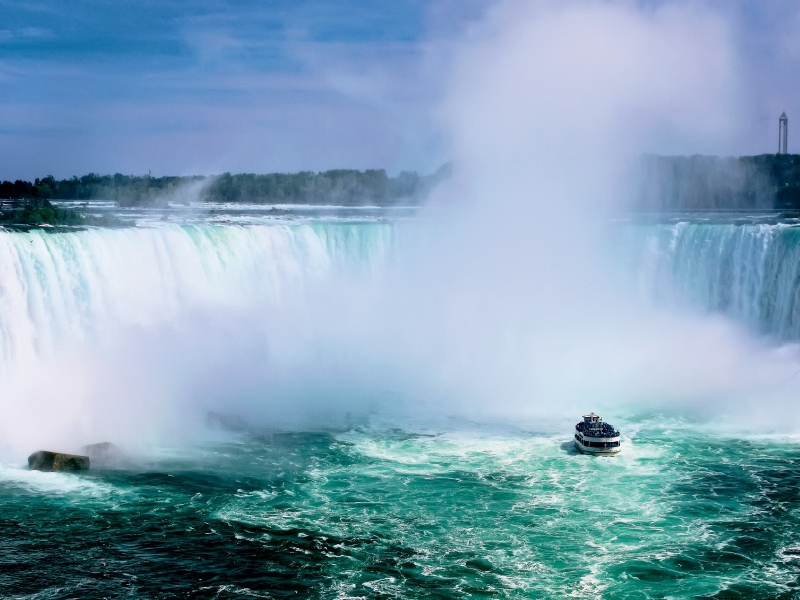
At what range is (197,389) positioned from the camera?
1009 inches

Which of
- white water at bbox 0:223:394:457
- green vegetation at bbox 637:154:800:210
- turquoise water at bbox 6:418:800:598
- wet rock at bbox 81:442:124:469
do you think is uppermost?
green vegetation at bbox 637:154:800:210

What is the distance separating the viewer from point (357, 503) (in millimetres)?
17562

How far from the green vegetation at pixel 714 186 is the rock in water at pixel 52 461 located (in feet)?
119

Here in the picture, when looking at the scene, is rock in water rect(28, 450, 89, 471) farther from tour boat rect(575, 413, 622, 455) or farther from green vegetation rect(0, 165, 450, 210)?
green vegetation rect(0, 165, 450, 210)

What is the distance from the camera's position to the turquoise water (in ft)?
46.8

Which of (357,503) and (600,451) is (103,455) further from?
(600,451)

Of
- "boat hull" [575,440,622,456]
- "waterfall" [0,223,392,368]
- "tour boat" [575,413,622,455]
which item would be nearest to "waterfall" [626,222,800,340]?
"waterfall" [0,223,392,368]

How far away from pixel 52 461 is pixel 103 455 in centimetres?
119

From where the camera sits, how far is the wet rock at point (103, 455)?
1970 centimetres

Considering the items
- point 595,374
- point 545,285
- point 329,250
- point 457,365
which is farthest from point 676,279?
point 329,250

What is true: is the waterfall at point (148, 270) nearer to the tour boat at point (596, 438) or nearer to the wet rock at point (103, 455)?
the wet rock at point (103, 455)

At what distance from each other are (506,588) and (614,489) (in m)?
5.15

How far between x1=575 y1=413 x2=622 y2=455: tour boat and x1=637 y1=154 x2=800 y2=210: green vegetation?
30.4 metres

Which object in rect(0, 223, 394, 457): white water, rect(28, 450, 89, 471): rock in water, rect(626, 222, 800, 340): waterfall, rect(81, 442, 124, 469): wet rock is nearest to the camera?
rect(28, 450, 89, 471): rock in water
